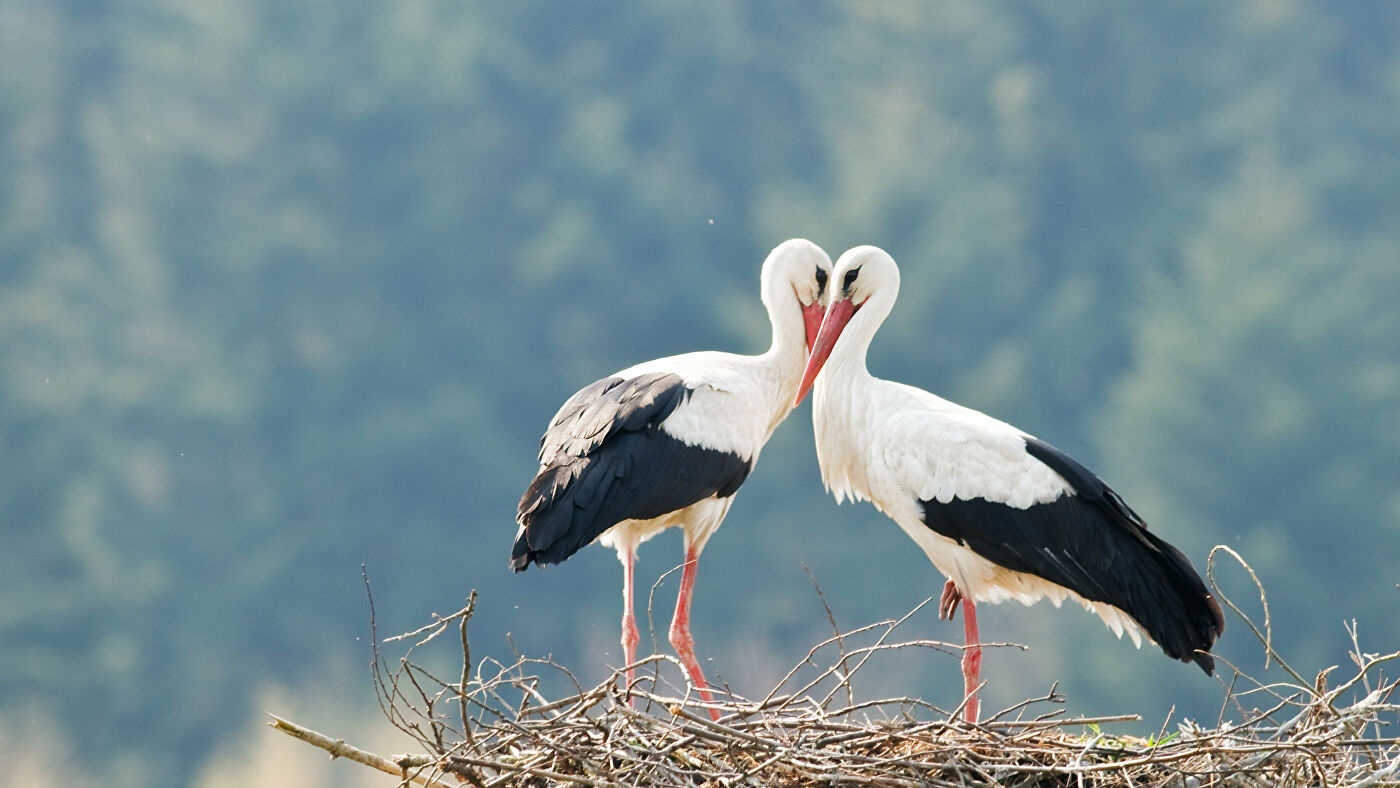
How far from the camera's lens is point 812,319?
13.4 feet

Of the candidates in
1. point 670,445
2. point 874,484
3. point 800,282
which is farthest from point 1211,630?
point 800,282

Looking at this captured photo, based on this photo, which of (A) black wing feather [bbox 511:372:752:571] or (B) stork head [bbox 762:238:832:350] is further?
(B) stork head [bbox 762:238:832:350]

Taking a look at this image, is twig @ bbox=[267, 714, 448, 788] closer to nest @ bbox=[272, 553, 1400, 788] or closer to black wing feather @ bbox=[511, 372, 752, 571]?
nest @ bbox=[272, 553, 1400, 788]

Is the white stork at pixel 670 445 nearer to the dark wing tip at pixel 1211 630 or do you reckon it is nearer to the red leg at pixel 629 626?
the red leg at pixel 629 626

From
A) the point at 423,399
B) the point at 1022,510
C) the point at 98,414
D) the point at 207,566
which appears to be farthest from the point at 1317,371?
the point at 1022,510

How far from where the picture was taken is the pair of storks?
11.3ft

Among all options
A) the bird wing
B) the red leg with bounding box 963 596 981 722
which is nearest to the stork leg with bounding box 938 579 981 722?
the red leg with bounding box 963 596 981 722

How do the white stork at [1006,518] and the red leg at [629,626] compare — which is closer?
the white stork at [1006,518]

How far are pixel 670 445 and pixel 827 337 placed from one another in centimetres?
54

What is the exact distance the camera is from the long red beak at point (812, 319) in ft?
13.4

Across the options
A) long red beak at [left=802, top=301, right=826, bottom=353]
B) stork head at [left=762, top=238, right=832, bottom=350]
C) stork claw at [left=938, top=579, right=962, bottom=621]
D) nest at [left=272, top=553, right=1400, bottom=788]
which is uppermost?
stork head at [left=762, top=238, right=832, bottom=350]

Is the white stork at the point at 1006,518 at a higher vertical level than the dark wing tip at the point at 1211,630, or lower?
higher

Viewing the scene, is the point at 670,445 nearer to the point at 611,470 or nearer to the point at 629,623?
the point at 611,470

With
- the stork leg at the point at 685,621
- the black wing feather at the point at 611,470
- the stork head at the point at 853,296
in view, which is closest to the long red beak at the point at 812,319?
the stork head at the point at 853,296
